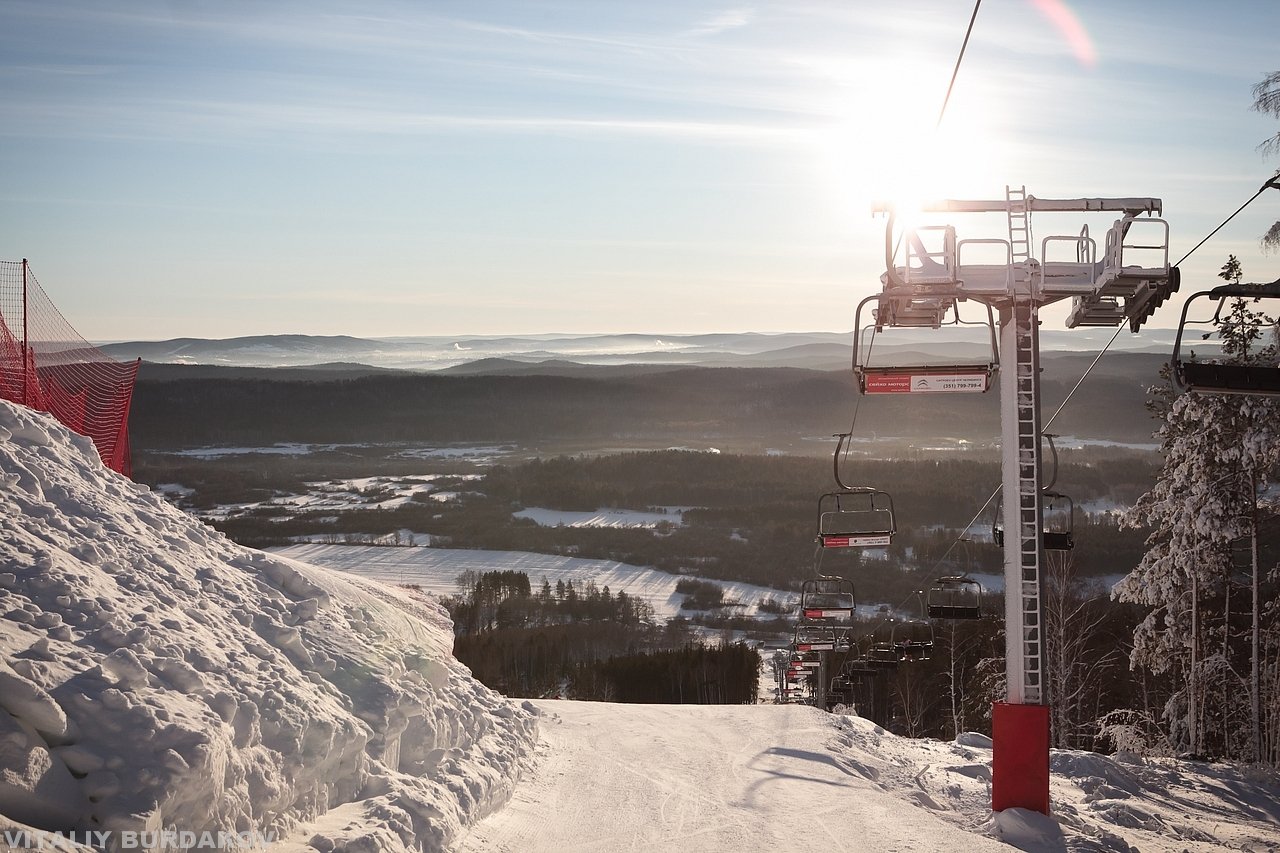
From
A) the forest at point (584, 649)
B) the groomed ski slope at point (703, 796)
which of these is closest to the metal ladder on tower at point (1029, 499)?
the groomed ski slope at point (703, 796)

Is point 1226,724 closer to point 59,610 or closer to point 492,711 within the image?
point 492,711

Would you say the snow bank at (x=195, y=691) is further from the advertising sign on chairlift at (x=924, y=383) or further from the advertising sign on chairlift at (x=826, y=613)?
the advertising sign on chairlift at (x=826, y=613)

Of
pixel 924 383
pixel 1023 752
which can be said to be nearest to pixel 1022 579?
pixel 1023 752

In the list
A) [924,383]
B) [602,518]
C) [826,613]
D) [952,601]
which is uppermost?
[924,383]

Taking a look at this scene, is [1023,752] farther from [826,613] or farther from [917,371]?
[826,613]

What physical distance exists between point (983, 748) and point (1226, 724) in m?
10.3

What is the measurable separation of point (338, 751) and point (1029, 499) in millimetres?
10004

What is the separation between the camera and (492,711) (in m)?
17.0

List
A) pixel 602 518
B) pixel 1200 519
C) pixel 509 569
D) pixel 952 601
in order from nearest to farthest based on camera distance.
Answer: pixel 952 601 < pixel 1200 519 < pixel 509 569 < pixel 602 518

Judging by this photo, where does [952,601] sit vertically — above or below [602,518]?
above

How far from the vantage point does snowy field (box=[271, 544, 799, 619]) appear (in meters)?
122

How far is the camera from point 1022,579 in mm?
14891

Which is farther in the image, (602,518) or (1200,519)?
(602,518)

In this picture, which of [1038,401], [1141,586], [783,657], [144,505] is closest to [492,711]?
[144,505]
